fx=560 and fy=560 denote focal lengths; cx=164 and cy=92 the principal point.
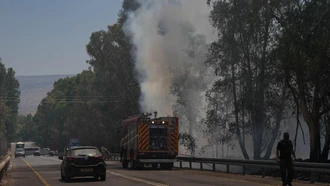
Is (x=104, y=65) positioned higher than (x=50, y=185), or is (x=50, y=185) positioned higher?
(x=104, y=65)

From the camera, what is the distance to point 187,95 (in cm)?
5972

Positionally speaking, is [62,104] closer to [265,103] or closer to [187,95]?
[187,95]

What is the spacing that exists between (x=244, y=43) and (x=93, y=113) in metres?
54.9

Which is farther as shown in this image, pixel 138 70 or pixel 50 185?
pixel 138 70

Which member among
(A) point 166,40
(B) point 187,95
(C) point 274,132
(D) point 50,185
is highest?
(A) point 166,40

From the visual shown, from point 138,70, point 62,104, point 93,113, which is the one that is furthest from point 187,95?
point 62,104

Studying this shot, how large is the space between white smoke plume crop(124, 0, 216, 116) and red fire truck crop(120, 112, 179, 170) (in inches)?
558

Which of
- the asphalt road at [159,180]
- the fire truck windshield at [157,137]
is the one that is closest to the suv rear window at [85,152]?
the asphalt road at [159,180]

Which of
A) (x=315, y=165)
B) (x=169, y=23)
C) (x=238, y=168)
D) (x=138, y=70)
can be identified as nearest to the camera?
(x=315, y=165)

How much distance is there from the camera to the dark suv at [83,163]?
912 inches

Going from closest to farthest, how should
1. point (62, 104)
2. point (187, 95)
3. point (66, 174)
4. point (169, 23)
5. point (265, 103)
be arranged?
point (66, 174) → point (265, 103) → point (169, 23) → point (187, 95) → point (62, 104)

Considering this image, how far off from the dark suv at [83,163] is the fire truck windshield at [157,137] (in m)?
10.3

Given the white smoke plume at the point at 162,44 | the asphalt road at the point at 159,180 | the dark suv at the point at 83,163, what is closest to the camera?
the asphalt road at the point at 159,180

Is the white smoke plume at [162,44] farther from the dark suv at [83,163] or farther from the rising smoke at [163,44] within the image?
the dark suv at [83,163]
